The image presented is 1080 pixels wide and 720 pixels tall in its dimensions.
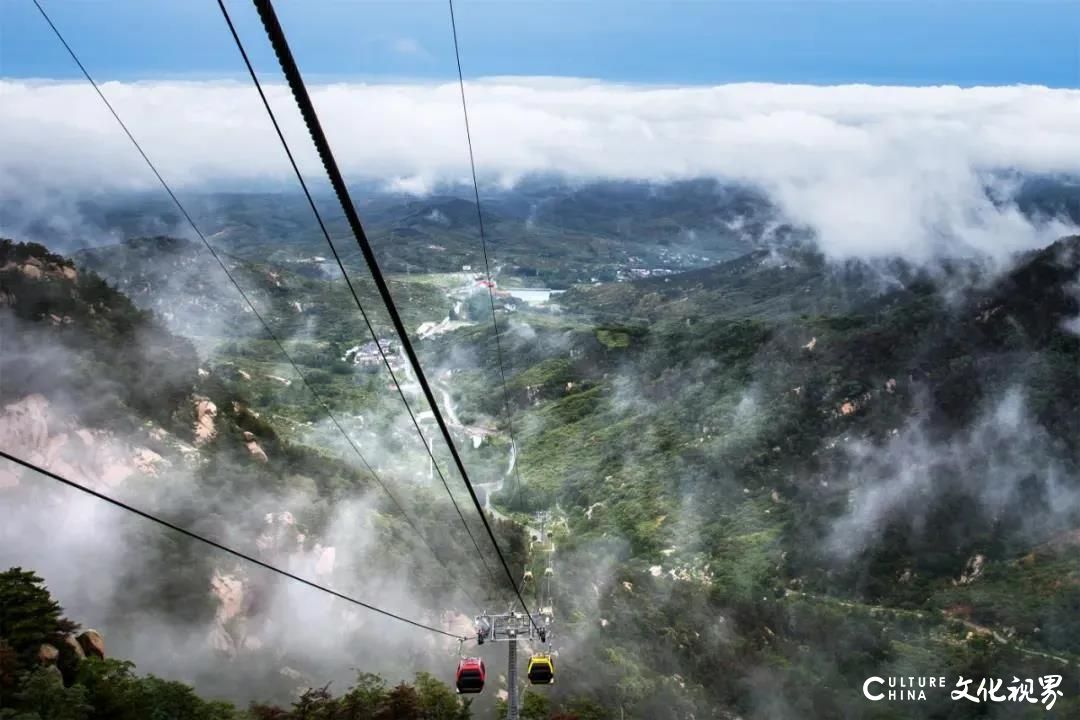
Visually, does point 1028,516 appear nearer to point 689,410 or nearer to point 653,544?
point 653,544

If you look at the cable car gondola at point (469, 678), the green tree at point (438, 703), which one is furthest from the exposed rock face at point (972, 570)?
the cable car gondola at point (469, 678)

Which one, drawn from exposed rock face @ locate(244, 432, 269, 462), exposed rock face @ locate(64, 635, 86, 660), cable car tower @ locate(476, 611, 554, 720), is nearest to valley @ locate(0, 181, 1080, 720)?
exposed rock face @ locate(244, 432, 269, 462)

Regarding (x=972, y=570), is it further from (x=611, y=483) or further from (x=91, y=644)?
(x=91, y=644)

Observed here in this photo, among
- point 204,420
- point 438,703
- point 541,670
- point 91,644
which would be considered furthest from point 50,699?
point 204,420

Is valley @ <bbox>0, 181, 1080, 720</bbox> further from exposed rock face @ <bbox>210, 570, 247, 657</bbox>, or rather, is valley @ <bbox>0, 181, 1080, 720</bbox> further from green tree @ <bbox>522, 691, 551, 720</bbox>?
green tree @ <bbox>522, 691, 551, 720</bbox>

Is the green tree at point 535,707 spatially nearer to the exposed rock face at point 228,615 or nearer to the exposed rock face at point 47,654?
the exposed rock face at point 228,615

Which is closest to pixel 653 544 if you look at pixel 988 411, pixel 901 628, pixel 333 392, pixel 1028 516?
pixel 901 628
